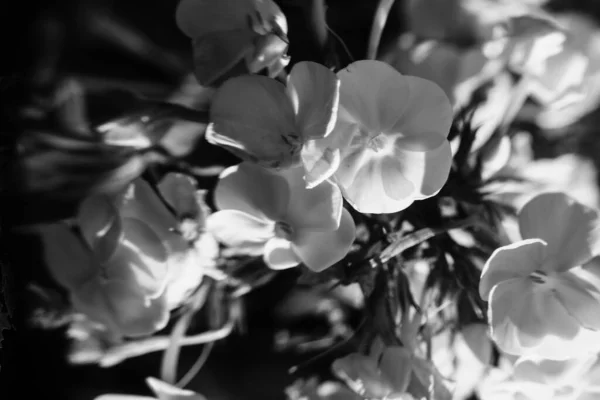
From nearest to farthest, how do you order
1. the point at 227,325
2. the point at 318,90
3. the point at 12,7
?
the point at 318,90 → the point at 227,325 → the point at 12,7

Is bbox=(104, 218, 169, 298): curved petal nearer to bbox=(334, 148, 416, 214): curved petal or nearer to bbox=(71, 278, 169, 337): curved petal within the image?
bbox=(71, 278, 169, 337): curved petal

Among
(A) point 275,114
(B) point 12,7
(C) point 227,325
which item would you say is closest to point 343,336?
(C) point 227,325

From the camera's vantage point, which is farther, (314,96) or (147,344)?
(147,344)

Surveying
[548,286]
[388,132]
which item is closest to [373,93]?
[388,132]

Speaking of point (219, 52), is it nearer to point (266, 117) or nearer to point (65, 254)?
point (266, 117)

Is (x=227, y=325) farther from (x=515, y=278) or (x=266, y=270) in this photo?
(x=515, y=278)

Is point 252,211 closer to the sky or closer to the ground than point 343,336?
closer to the sky

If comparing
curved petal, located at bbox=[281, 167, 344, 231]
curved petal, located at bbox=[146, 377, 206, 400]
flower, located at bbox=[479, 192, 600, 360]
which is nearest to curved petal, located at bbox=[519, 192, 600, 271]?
flower, located at bbox=[479, 192, 600, 360]
